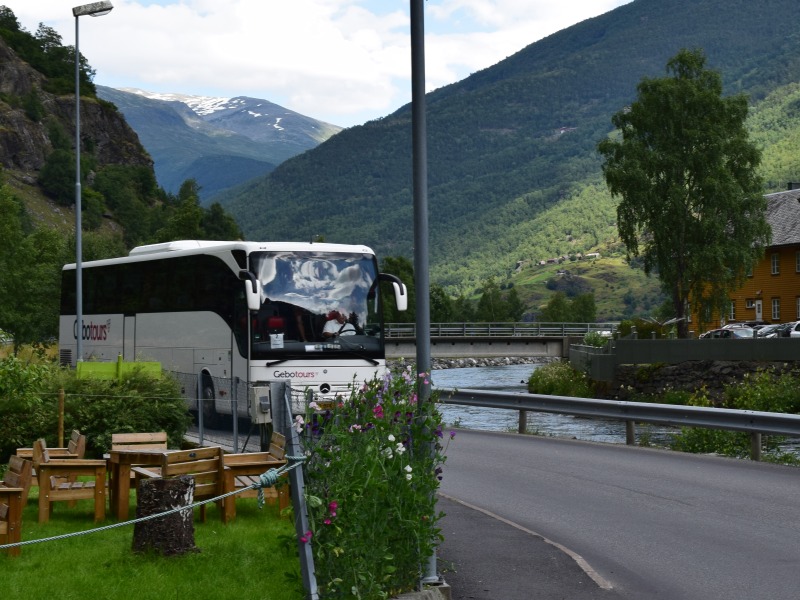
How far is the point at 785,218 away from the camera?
263 feet

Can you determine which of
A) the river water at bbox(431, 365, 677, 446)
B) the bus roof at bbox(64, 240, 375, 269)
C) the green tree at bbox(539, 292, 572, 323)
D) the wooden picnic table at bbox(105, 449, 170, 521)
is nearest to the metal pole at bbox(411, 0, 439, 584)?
the wooden picnic table at bbox(105, 449, 170, 521)

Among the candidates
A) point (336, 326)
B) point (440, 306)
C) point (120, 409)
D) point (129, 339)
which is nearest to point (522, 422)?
point (336, 326)

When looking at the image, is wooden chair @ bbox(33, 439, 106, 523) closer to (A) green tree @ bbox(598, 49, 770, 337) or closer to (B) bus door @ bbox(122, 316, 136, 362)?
(B) bus door @ bbox(122, 316, 136, 362)

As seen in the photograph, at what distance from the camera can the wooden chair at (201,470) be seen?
11219 mm

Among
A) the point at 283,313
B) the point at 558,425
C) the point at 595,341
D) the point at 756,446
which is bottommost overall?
the point at 558,425

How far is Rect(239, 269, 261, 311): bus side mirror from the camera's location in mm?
22891

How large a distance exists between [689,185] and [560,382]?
13738mm

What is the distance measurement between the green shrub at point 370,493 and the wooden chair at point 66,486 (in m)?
4.16

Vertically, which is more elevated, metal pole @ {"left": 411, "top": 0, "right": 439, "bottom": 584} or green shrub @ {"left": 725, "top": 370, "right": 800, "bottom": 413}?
metal pole @ {"left": 411, "top": 0, "right": 439, "bottom": 584}

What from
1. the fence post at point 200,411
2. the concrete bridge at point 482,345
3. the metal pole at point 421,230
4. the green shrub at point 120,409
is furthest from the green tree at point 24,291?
the metal pole at point 421,230

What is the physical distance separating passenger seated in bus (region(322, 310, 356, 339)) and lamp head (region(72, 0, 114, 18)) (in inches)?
521

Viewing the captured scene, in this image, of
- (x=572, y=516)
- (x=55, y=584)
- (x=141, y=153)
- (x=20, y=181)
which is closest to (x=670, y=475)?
(x=572, y=516)

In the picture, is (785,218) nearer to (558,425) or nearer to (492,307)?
(558,425)

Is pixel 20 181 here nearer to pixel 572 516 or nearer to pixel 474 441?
pixel 474 441
